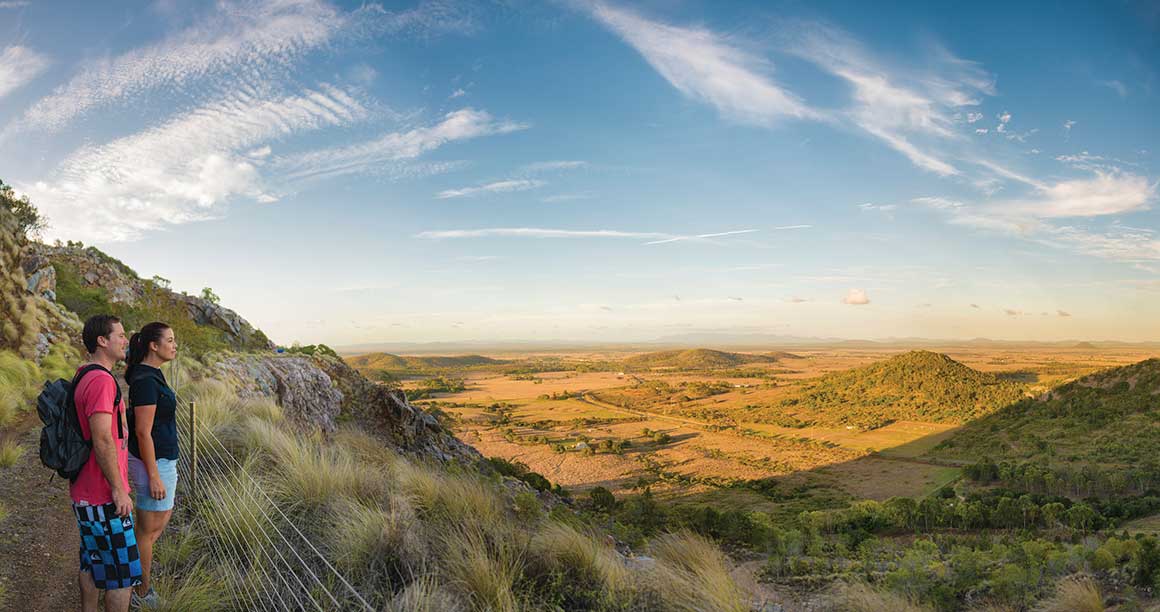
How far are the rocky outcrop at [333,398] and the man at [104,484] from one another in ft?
34.7

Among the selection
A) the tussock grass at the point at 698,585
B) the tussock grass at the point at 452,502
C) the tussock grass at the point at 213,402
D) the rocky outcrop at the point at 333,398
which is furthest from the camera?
the rocky outcrop at the point at 333,398

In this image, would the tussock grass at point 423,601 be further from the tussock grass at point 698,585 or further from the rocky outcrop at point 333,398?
the rocky outcrop at point 333,398

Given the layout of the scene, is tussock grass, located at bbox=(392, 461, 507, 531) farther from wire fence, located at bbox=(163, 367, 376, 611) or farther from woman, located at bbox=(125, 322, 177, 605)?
woman, located at bbox=(125, 322, 177, 605)

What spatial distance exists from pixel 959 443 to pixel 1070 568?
51.5 meters

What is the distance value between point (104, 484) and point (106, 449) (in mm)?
316

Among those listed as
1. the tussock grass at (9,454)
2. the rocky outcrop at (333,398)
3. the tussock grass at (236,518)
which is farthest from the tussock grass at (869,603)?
the rocky outcrop at (333,398)

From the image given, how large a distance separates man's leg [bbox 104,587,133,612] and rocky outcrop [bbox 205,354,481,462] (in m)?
10.5

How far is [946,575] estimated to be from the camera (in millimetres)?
10023

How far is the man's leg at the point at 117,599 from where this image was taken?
343 cm

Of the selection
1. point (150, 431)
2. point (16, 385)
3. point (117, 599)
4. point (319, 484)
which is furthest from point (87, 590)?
point (16, 385)

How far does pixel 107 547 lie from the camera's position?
3.39m

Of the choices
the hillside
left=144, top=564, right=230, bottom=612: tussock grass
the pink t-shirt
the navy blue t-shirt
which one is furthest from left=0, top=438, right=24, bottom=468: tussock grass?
the hillside

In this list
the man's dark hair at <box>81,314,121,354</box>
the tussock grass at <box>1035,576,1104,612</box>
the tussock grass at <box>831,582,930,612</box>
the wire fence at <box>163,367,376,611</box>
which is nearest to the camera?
the man's dark hair at <box>81,314,121,354</box>

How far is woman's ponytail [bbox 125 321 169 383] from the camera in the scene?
147 inches
